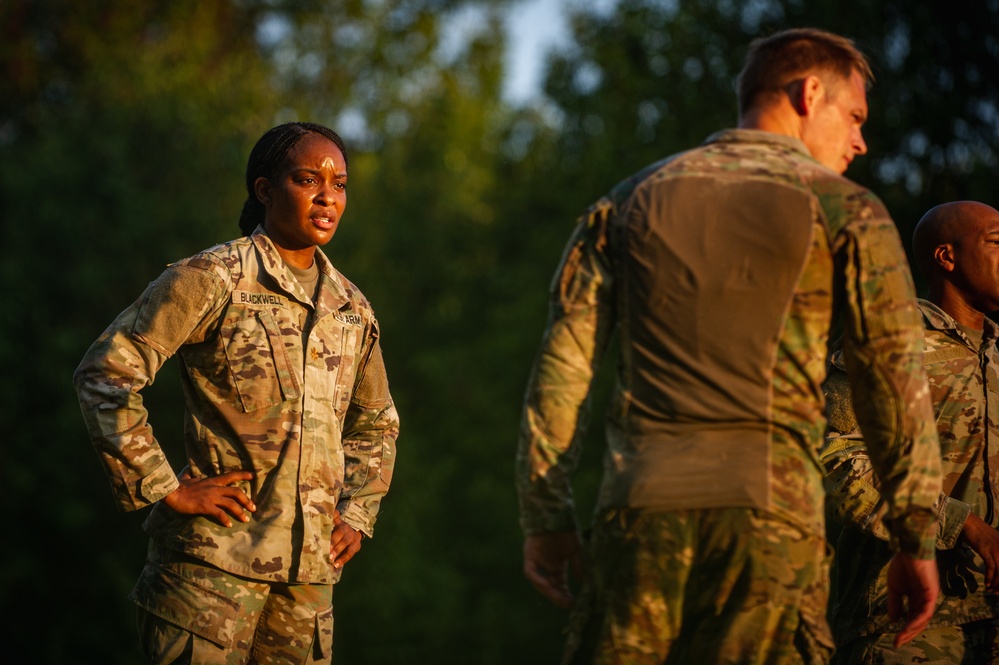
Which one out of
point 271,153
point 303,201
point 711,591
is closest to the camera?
point 711,591

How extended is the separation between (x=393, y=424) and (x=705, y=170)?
81.2 inches

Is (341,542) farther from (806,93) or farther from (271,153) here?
(806,93)

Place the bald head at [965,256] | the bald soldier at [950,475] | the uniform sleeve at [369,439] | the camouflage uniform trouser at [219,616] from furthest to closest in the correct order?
the bald head at [965,256] < the uniform sleeve at [369,439] < the bald soldier at [950,475] < the camouflage uniform trouser at [219,616]

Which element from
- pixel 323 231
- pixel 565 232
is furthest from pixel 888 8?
pixel 323 231

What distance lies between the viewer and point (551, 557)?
11.5 ft

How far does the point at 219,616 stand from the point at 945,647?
2507 millimetres

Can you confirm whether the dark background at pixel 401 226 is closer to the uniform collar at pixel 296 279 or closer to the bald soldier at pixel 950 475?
the bald soldier at pixel 950 475

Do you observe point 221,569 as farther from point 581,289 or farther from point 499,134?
point 499,134

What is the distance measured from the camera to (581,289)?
351 cm

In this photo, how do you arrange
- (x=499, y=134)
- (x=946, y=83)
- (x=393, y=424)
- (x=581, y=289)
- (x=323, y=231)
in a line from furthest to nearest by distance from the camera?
→ (x=499, y=134) < (x=946, y=83) < (x=393, y=424) < (x=323, y=231) < (x=581, y=289)

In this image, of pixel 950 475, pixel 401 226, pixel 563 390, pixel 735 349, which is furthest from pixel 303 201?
pixel 401 226

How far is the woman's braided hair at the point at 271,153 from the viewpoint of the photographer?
480 centimetres

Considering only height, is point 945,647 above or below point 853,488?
below

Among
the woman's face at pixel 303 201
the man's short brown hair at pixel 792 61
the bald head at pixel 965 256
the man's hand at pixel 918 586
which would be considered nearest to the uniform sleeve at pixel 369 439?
the woman's face at pixel 303 201
